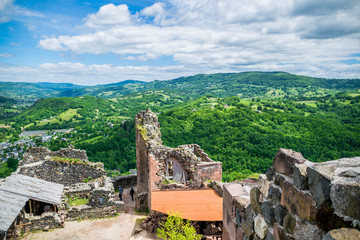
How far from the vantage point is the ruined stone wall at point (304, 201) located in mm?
2246

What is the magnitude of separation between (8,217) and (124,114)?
126286 mm

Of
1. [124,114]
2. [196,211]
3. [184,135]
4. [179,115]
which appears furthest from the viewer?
[124,114]

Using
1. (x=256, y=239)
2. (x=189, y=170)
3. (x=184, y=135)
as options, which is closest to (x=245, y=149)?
(x=184, y=135)

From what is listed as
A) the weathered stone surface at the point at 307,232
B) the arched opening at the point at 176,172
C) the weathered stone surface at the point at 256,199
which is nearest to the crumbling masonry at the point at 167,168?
the arched opening at the point at 176,172

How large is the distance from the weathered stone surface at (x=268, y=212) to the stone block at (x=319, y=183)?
956 mm

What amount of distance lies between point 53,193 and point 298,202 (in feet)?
52.7

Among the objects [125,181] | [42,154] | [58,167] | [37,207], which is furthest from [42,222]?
[42,154]

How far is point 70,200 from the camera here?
17.7 meters

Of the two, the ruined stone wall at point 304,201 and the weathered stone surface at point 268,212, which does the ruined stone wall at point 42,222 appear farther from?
the weathered stone surface at point 268,212

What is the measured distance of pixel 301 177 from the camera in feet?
9.30

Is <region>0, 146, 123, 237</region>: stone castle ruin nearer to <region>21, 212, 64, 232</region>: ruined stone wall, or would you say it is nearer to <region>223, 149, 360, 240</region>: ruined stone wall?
<region>21, 212, 64, 232</region>: ruined stone wall

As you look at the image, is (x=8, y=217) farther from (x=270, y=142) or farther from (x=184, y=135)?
(x=270, y=142)

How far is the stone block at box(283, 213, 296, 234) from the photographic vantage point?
9.74ft

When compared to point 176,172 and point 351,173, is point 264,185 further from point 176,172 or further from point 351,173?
point 176,172
